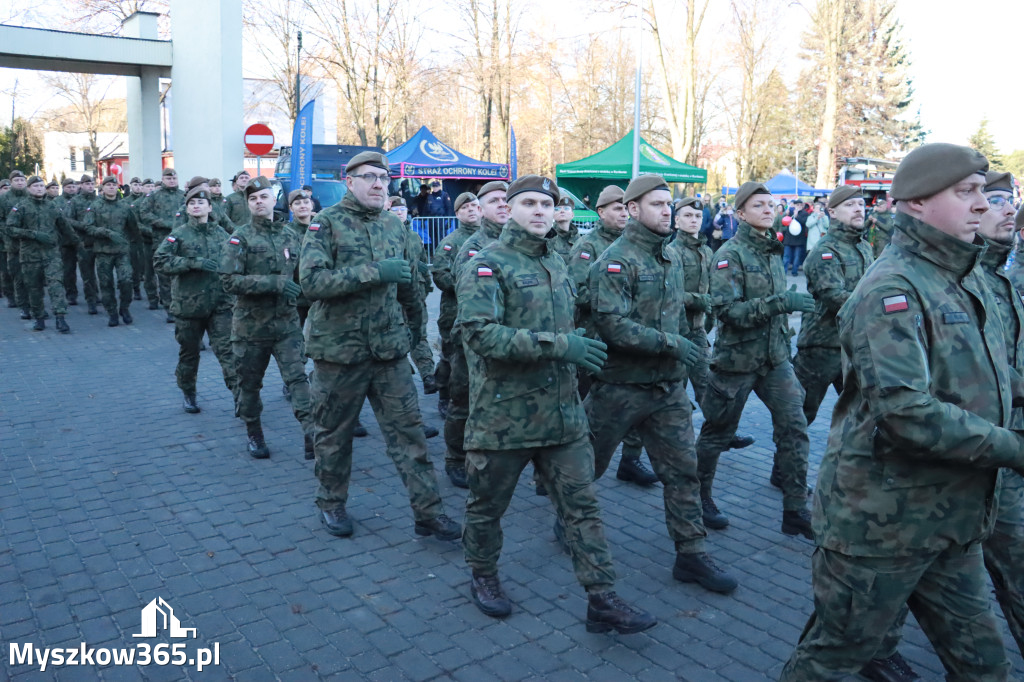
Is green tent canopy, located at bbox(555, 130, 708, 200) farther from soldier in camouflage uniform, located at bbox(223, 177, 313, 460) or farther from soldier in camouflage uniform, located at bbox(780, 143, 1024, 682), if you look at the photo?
soldier in camouflage uniform, located at bbox(780, 143, 1024, 682)

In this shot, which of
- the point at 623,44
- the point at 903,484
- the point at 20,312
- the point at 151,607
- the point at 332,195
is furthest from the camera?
the point at 623,44

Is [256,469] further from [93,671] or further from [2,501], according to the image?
[93,671]

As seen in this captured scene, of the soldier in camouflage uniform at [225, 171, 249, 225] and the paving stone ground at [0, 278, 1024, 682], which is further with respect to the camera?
the soldier in camouflage uniform at [225, 171, 249, 225]

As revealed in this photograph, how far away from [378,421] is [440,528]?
2.68ft

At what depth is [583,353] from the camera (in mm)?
4215

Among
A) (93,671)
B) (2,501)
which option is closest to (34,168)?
(2,501)

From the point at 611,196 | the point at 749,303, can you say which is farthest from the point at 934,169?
the point at 611,196

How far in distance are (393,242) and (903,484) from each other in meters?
3.79

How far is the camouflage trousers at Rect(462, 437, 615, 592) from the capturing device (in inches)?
174

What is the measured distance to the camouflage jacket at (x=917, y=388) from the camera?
288cm

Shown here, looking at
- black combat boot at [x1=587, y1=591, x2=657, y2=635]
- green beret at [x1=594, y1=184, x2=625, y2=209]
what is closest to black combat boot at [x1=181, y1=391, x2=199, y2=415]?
green beret at [x1=594, y1=184, x2=625, y2=209]

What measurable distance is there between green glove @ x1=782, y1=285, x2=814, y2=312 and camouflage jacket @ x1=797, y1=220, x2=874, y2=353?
105 cm

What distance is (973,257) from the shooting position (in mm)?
3025

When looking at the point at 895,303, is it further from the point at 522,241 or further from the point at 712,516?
the point at 712,516
